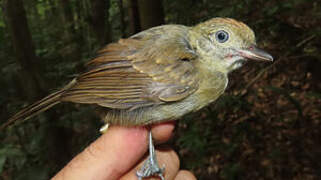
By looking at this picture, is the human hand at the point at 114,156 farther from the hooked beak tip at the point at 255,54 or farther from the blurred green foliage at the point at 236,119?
the blurred green foliage at the point at 236,119

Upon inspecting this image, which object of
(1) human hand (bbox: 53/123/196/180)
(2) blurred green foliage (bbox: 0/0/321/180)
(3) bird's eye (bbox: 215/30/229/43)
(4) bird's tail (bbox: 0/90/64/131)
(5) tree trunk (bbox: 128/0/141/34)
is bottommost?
(2) blurred green foliage (bbox: 0/0/321/180)

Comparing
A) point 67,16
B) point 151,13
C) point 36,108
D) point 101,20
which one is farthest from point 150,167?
point 67,16

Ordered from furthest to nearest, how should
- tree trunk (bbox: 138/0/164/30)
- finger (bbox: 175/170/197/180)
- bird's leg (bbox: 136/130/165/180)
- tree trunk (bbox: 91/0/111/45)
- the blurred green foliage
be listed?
1. tree trunk (bbox: 91/0/111/45)
2. tree trunk (bbox: 138/0/164/30)
3. the blurred green foliage
4. finger (bbox: 175/170/197/180)
5. bird's leg (bbox: 136/130/165/180)

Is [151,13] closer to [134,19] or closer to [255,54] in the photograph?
[134,19]

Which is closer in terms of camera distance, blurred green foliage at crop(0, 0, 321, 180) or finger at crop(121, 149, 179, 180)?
finger at crop(121, 149, 179, 180)

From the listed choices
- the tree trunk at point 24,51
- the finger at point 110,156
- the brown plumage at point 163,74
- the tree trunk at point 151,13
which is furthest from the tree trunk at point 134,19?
the finger at point 110,156

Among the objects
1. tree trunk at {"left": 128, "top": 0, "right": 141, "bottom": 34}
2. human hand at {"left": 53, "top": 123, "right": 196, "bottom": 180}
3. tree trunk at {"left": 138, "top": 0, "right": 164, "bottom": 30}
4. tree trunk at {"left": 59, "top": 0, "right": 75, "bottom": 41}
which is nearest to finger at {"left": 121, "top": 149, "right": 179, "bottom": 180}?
human hand at {"left": 53, "top": 123, "right": 196, "bottom": 180}

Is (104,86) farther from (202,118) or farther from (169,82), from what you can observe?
(202,118)

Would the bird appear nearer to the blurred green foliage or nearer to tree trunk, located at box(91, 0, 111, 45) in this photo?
the blurred green foliage
